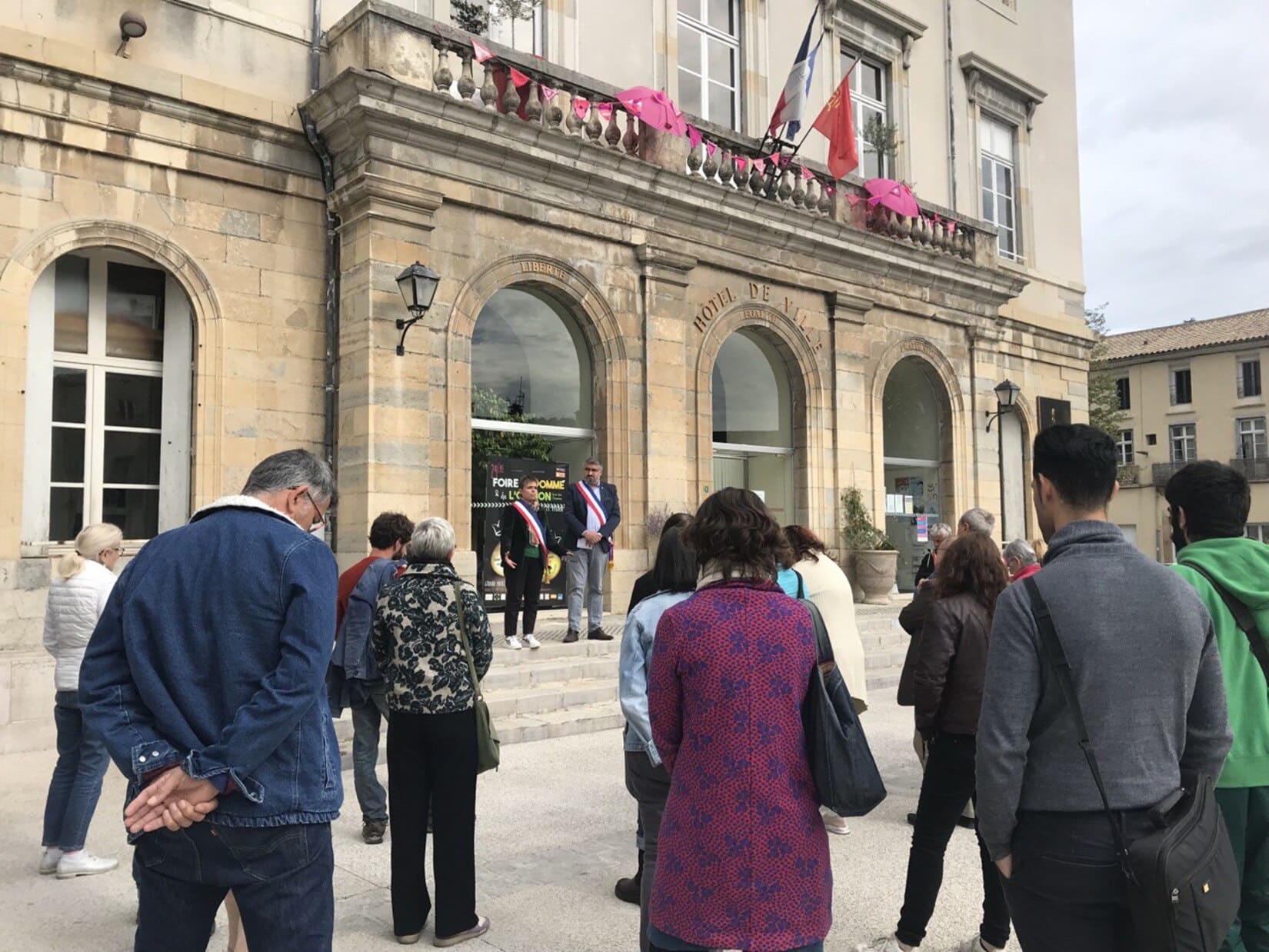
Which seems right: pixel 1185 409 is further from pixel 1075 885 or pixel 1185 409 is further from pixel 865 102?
pixel 1075 885

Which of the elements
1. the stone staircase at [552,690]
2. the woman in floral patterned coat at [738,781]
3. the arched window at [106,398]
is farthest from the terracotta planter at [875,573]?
the woman in floral patterned coat at [738,781]

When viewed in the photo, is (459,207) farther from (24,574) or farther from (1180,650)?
(1180,650)

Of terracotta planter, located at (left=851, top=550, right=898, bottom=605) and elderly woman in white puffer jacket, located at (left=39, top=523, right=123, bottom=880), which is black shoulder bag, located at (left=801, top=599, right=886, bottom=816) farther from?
terracotta planter, located at (left=851, top=550, right=898, bottom=605)

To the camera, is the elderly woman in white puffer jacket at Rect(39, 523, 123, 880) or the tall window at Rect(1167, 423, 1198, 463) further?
the tall window at Rect(1167, 423, 1198, 463)

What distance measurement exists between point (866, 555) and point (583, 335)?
17.6 ft

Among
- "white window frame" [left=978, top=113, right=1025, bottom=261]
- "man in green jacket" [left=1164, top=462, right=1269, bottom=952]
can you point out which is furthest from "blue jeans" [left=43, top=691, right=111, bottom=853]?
"white window frame" [left=978, top=113, right=1025, bottom=261]

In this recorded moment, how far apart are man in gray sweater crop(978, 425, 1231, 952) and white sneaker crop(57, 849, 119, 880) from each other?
4.40 meters

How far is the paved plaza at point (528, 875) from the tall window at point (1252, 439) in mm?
43319

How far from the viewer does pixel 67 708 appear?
4.95 meters

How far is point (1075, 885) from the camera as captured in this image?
2301mm

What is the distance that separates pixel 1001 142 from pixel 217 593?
67.7 ft

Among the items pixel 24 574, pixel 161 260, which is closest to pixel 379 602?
pixel 24 574

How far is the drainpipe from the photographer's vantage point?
34.3 feet

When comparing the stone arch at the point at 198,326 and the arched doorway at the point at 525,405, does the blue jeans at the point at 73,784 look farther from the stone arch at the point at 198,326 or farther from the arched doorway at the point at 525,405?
the arched doorway at the point at 525,405
